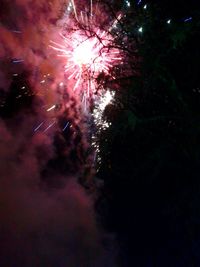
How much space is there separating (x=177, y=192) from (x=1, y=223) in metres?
4.76

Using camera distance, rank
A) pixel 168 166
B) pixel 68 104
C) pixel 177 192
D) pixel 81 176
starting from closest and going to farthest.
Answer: pixel 168 166 → pixel 177 192 → pixel 68 104 → pixel 81 176

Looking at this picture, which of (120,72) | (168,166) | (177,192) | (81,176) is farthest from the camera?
(81,176)

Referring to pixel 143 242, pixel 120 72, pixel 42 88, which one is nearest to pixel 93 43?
pixel 120 72

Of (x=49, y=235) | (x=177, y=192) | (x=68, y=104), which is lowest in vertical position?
(x=177, y=192)

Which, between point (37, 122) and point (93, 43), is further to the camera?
point (37, 122)

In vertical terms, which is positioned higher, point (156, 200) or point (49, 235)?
point (49, 235)

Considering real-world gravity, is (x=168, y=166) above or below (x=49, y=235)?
below

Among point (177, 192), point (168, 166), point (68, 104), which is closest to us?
point (168, 166)

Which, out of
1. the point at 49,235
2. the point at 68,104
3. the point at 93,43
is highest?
the point at 68,104

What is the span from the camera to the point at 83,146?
12602mm

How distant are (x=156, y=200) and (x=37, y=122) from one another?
4169mm

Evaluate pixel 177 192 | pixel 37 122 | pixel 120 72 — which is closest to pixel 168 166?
pixel 177 192

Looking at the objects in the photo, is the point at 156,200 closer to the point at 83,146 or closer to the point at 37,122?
the point at 83,146

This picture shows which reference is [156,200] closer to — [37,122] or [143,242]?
[143,242]
